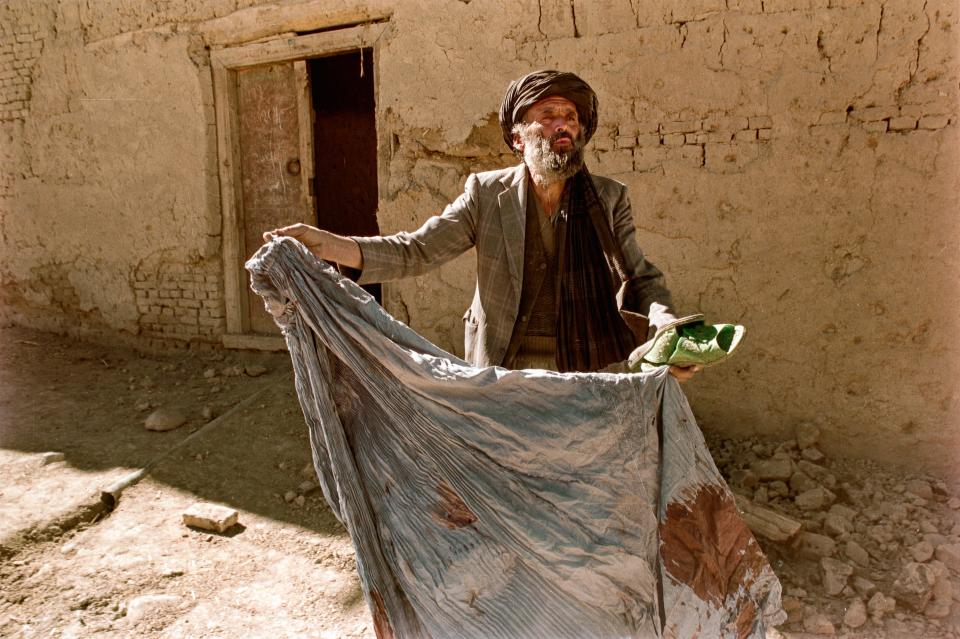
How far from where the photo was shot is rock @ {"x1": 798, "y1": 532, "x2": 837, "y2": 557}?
2893 millimetres

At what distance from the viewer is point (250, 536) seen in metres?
3.35

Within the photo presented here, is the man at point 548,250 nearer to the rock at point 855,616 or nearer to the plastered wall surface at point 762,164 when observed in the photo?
the rock at point 855,616

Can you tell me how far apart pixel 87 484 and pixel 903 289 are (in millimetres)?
4388

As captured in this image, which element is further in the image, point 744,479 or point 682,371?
point 744,479

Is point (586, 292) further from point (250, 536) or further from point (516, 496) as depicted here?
point (250, 536)

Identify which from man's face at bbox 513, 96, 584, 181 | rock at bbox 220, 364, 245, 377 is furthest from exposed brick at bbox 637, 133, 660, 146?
rock at bbox 220, 364, 245, 377

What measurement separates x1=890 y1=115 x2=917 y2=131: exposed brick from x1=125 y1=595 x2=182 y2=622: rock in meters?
3.94

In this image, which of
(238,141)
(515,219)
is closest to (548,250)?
(515,219)

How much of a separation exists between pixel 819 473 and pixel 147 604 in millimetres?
3168

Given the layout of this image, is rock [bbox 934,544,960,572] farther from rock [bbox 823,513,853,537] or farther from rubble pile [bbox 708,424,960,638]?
rock [bbox 823,513,853,537]

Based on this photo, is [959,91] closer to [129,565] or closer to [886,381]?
[886,381]

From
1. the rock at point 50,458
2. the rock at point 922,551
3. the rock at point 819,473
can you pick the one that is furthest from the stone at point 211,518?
the rock at point 922,551

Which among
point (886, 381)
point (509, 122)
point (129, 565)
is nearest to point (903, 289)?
point (886, 381)

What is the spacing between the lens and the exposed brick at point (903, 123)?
3252 mm
